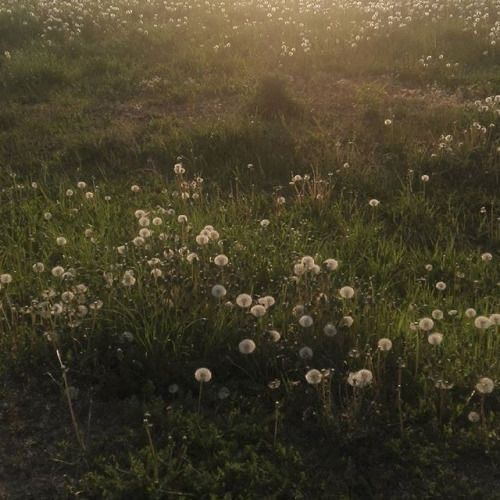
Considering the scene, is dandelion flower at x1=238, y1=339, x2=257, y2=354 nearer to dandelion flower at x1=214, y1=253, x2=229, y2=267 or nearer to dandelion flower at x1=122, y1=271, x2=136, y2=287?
dandelion flower at x1=214, y1=253, x2=229, y2=267

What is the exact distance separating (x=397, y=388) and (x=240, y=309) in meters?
1.11

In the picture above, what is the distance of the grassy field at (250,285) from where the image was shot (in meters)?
3.32

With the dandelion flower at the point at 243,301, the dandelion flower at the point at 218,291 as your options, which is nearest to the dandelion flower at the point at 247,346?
the dandelion flower at the point at 243,301

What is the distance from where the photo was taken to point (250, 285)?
4.48 m

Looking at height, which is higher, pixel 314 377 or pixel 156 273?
pixel 156 273

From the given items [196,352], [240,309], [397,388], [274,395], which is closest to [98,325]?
[196,352]

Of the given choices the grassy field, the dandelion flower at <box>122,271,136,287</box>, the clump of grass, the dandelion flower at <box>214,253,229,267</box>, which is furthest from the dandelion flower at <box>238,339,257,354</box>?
the clump of grass

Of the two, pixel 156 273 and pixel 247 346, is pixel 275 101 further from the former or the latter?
pixel 247 346

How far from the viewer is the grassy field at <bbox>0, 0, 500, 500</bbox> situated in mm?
3320

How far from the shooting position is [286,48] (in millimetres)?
11281

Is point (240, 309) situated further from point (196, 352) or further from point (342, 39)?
point (342, 39)

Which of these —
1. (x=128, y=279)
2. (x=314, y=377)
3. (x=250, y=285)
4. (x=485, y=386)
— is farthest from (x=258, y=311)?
(x=485, y=386)

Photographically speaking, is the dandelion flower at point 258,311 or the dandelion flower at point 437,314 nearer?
the dandelion flower at point 258,311

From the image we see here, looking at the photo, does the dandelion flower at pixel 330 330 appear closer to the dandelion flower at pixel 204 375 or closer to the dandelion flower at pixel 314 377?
the dandelion flower at pixel 314 377
